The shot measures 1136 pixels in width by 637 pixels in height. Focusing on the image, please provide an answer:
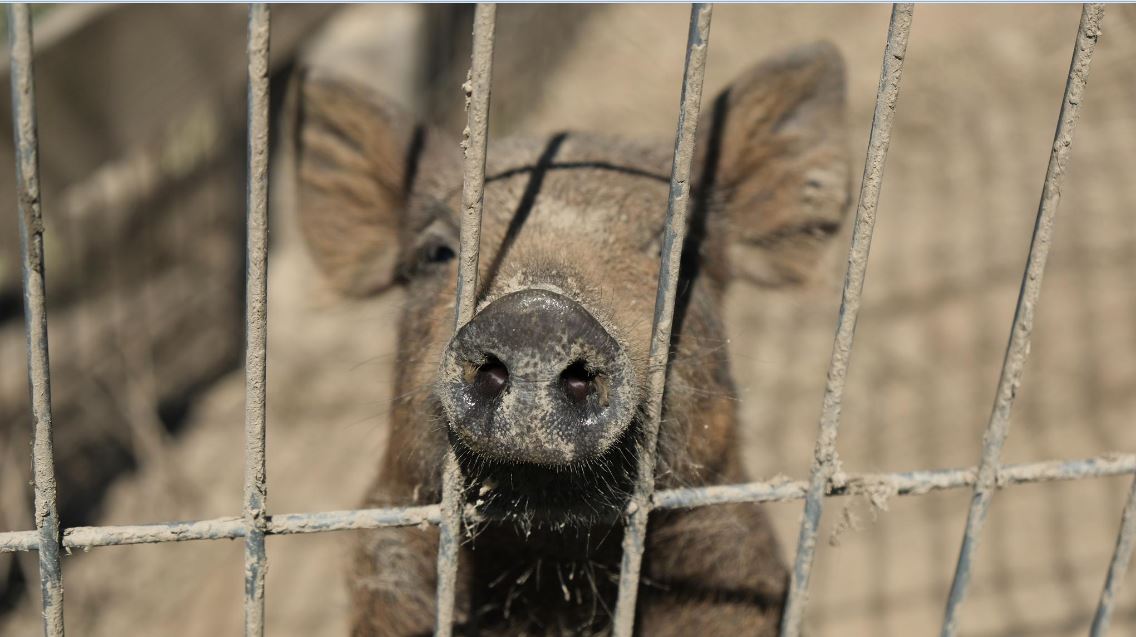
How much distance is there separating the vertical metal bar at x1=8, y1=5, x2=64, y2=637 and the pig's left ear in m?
2.05

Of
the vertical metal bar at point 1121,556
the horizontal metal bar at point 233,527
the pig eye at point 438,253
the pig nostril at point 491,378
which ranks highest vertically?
the pig eye at point 438,253

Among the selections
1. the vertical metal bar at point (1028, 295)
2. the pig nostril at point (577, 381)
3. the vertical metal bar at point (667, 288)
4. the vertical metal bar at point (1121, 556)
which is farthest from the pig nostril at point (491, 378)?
the vertical metal bar at point (1121, 556)

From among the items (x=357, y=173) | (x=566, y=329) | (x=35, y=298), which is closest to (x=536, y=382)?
(x=566, y=329)

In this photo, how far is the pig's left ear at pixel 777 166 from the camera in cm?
310

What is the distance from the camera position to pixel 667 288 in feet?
6.09

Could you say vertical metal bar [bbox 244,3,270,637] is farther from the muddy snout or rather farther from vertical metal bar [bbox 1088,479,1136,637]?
vertical metal bar [bbox 1088,479,1136,637]

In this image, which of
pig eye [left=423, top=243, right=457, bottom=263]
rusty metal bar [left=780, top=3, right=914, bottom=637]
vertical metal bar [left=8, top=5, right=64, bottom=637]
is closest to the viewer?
vertical metal bar [left=8, top=5, right=64, bottom=637]

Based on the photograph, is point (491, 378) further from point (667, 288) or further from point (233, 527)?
point (233, 527)

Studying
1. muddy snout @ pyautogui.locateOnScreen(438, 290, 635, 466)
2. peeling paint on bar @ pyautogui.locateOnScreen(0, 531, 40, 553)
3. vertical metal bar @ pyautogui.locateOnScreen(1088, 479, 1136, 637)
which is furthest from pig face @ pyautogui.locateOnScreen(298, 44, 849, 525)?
vertical metal bar @ pyautogui.locateOnScreen(1088, 479, 1136, 637)

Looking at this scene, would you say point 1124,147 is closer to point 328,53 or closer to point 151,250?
point 328,53

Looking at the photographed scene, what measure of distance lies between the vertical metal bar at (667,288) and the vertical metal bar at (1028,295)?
682mm

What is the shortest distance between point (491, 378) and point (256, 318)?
400 millimetres

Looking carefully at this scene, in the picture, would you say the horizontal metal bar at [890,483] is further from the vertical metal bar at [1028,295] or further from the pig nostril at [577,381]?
the pig nostril at [577,381]

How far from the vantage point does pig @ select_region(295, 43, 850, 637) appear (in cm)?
181
